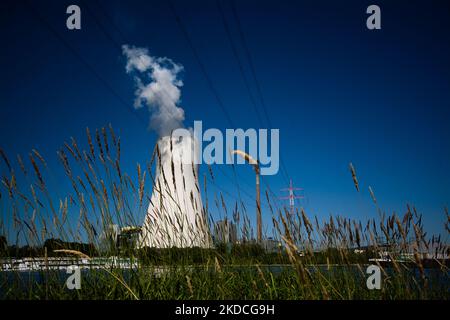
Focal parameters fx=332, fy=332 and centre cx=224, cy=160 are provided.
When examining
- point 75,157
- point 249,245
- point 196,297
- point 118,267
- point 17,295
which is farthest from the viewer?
point 249,245

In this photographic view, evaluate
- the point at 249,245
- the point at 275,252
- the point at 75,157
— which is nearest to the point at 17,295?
the point at 75,157

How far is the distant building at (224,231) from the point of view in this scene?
3.21 m

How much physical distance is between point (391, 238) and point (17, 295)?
269 cm

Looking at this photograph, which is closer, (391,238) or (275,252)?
(391,238)

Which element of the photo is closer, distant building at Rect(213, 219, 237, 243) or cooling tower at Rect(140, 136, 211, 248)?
cooling tower at Rect(140, 136, 211, 248)

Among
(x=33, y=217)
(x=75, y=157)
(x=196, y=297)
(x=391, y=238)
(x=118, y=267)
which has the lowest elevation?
(x=196, y=297)

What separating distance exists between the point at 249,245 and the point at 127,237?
4.24ft

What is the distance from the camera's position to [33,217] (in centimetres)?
250

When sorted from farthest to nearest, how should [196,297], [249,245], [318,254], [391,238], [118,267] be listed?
[249,245] → [318,254] → [391,238] → [118,267] → [196,297]

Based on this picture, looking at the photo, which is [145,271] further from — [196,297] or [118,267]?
[196,297]

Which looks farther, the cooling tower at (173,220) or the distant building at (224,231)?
the distant building at (224,231)

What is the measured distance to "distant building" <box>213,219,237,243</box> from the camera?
10.5 feet

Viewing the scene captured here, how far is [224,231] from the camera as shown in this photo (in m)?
3.22
